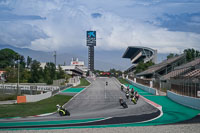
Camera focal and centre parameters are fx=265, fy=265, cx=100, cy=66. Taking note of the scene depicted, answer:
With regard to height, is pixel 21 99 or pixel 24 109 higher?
pixel 21 99

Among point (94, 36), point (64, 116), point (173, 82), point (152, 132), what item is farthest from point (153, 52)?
point (152, 132)

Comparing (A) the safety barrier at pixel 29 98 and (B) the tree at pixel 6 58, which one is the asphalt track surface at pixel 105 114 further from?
(B) the tree at pixel 6 58

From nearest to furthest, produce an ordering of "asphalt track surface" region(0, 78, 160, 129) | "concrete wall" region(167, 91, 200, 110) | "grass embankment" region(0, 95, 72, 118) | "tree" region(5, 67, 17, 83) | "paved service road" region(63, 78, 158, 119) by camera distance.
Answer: "asphalt track surface" region(0, 78, 160, 129) → "paved service road" region(63, 78, 158, 119) → "grass embankment" region(0, 95, 72, 118) → "concrete wall" region(167, 91, 200, 110) → "tree" region(5, 67, 17, 83)

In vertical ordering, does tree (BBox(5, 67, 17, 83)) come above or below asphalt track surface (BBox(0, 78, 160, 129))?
above

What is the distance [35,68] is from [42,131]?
240 ft

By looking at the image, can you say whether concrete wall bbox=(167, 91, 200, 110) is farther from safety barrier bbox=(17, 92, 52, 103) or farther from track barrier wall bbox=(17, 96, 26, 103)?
track barrier wall bbox=(17, 96, 26, 103)

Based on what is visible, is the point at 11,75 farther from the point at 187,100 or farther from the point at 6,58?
the point at 187,100

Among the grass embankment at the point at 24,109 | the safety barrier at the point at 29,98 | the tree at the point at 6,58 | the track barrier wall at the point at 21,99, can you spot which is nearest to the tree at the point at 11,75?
the safety barrier at the point at 29,98

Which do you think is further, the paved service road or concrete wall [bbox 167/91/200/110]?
concrete wall [bbox 167/91/200/110]

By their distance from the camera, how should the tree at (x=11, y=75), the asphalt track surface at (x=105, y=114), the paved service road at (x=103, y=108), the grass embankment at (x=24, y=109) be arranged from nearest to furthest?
the asphalt track surface at (x=105, y=114)
the paved service road at (x=103, y=108)
the grass embankment at (x=24, y=109)
the tree at (x=11, y=75)

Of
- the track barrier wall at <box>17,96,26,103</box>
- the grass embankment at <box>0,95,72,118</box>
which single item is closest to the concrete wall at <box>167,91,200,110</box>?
the grass embankment at <box>0,95,72,118</box>

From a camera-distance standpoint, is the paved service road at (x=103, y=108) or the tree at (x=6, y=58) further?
the tree at (x=6, y=58)

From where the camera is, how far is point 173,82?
39.6 metres

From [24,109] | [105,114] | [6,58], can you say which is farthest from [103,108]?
[6,58]
